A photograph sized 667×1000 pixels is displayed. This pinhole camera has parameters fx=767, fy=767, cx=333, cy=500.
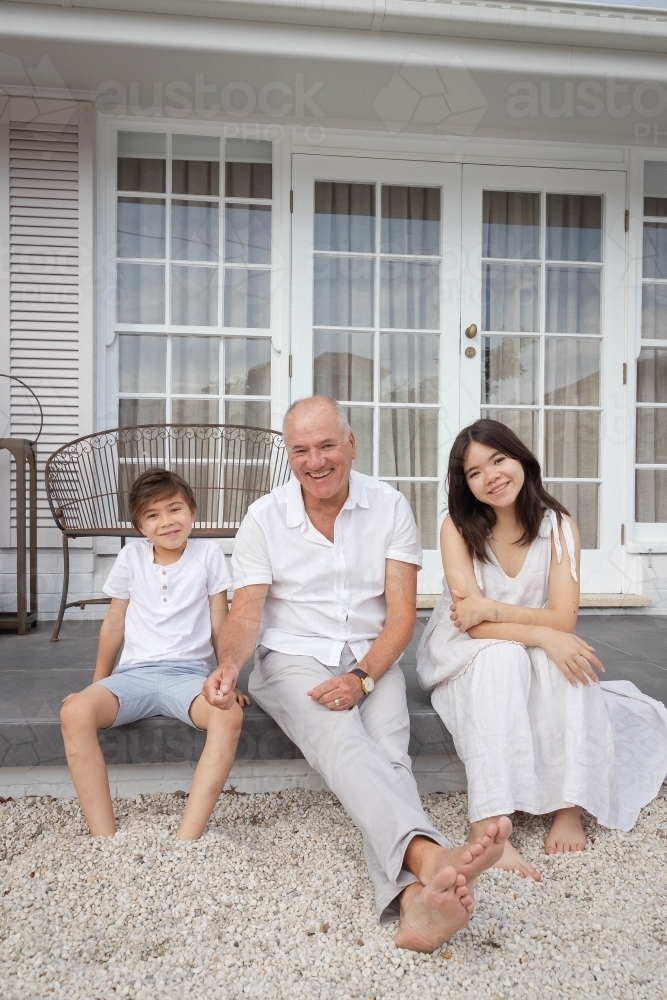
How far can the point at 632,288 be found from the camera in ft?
→ 12.7

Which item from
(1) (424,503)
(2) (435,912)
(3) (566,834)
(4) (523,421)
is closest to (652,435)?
(4) (523,421)

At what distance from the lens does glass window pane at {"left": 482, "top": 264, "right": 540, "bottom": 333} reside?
12.7 feet

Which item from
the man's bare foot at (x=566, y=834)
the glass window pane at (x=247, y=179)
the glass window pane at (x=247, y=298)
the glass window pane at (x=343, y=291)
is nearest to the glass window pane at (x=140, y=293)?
the glass window pane at (x=247, y=298)

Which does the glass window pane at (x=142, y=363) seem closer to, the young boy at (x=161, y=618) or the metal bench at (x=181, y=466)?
the metal bench at (x=181, y=466)

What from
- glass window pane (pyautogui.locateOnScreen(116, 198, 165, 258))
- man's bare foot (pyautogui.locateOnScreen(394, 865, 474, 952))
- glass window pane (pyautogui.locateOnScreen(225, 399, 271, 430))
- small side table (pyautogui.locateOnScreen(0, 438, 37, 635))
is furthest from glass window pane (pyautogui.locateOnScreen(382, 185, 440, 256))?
man's bare foot (pyautogui.locateOnScreen(394, 865, 474, 952))

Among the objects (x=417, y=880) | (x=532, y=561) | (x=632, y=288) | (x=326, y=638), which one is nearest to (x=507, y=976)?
(x=417, y=880)

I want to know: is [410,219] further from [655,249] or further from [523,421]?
[655,249]

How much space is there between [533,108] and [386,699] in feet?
9.85

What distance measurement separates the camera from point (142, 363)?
3.70 meters

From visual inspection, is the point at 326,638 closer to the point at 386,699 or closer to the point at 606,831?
the point at 386,699

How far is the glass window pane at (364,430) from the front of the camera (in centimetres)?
385

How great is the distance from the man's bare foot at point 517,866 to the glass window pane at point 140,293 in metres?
2.90

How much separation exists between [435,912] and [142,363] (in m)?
3.00

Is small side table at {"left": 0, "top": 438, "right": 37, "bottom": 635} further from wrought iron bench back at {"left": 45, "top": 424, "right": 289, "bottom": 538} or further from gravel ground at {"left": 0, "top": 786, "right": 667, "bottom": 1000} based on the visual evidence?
gravel ground at {"left": 0, "top": 786, "right": 667, "bottom": 1000}
